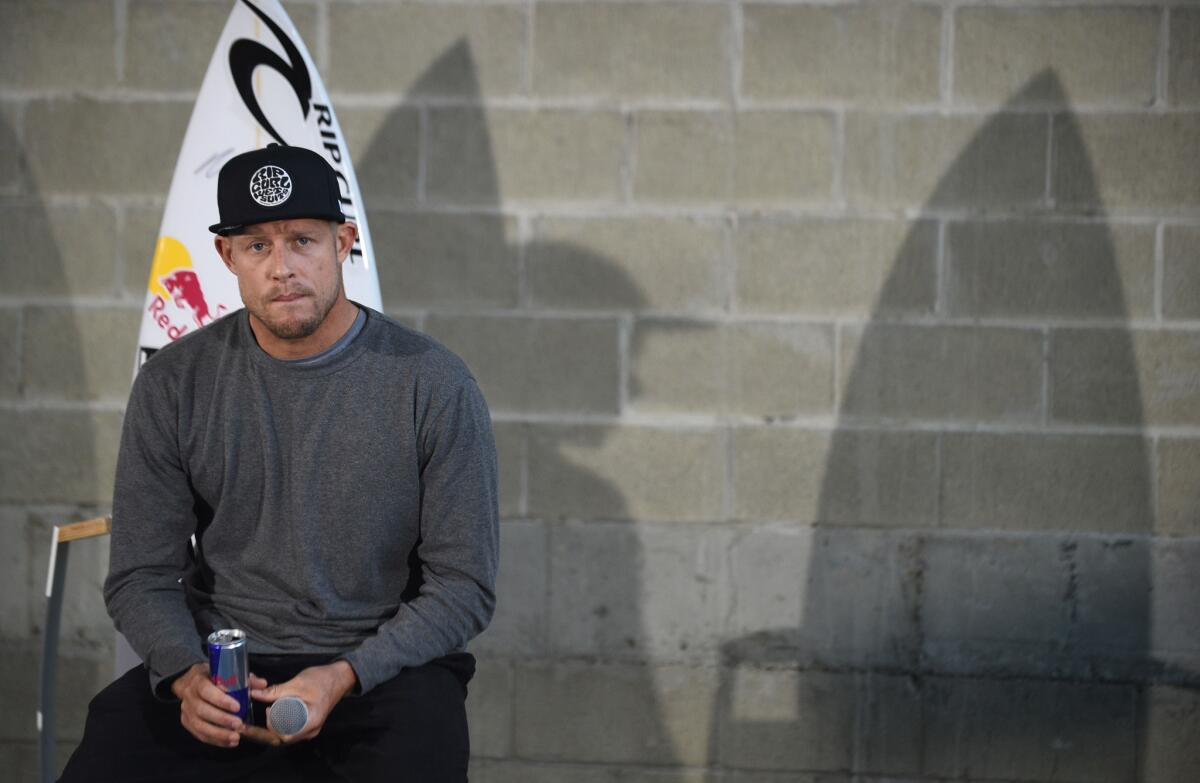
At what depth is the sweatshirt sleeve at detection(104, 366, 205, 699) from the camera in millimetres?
1636

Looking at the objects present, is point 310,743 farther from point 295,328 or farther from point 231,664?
point 295,328

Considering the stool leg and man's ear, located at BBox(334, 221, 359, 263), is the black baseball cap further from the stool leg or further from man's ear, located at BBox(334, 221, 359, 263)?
the stool leg

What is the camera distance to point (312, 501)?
5.30 ft

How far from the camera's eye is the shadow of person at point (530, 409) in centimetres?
257

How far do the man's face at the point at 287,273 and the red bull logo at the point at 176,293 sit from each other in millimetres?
627

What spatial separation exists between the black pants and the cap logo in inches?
23.1

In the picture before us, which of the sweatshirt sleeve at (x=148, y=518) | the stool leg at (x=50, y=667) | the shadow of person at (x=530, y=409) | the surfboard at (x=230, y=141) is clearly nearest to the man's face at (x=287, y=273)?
the sweatshirt sleeve at (x=148, y=518)

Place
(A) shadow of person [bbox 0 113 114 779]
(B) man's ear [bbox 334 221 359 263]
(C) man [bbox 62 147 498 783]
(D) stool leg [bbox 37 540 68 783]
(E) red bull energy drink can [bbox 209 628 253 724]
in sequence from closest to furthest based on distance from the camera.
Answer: (E) red bull energy drink can [bbox 209 628 253 724], (C) man [bbox 62 147 498 783], (B) man's ear [bbox 334 221 359 263], (D) stool leg [bbox 37 540 68 783], (A) shadow of person [bbox 0 113 114 779]

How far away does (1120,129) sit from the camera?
2.46 metres

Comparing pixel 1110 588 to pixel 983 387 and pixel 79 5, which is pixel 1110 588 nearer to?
pixel 983 387

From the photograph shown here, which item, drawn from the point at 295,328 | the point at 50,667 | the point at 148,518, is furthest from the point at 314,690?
the point at 50,667

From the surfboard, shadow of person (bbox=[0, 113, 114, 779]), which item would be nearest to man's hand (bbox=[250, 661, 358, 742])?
the surfboard

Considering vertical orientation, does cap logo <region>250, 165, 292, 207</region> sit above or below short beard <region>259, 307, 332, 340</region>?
above

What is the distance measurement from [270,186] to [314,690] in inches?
24.7
